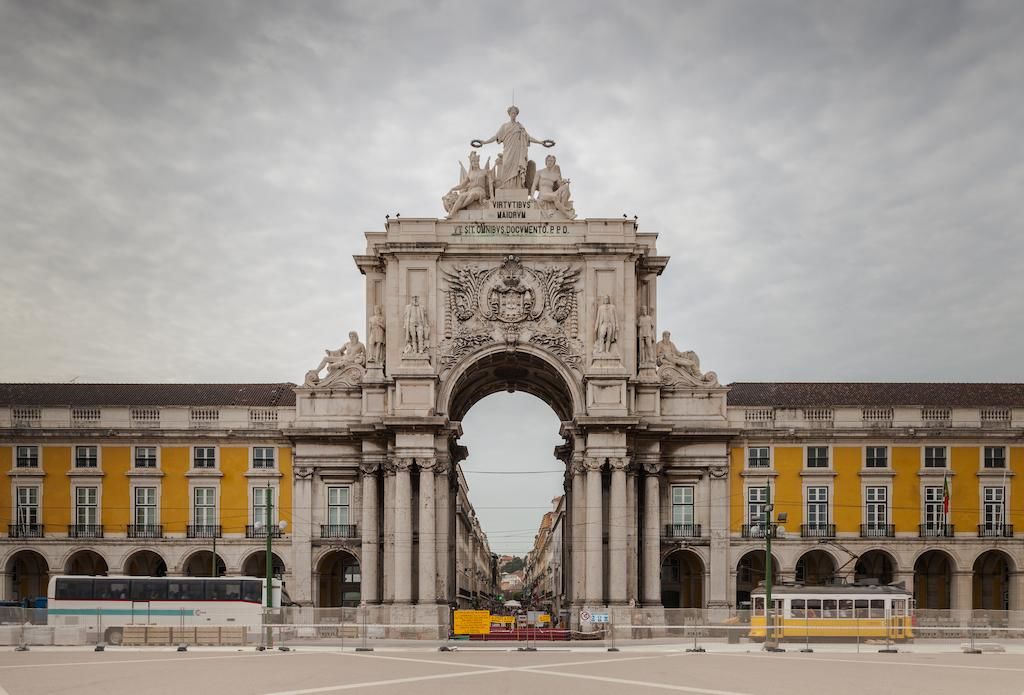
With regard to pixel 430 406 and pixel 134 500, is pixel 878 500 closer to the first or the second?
pixel 430 406

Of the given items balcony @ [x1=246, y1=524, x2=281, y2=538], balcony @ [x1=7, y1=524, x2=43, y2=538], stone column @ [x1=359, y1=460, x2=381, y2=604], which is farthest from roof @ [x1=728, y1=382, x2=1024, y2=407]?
balcony @ [x1=7, y1=524, x2=43, y2=538]

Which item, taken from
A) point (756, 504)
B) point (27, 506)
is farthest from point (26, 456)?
point (756, 504)

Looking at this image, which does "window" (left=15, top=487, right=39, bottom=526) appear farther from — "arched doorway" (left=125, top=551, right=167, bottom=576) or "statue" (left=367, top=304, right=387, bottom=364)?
"statue" (left=367, top=304, right=387, bottom=364)

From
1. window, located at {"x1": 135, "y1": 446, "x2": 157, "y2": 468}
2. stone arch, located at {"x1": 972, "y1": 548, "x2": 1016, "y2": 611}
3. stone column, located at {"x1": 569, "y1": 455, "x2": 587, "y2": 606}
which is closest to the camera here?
stone column, located at {"x1": 569, "y1": 455, "x2": 587, "y2": 606}

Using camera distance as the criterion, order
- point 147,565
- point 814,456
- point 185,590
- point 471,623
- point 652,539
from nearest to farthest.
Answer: point 471,623 < point 185,590 < point 652,539 < point 814,456 < point 147,565

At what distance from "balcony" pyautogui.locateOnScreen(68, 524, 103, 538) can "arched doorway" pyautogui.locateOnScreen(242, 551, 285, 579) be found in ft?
27.4

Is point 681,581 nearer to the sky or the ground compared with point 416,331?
nearer to the ground

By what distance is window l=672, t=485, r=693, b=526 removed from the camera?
2862 inches

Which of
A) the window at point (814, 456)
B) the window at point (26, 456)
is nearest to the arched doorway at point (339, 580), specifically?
the window at point (26, 456)

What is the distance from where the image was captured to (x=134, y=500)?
73.2m

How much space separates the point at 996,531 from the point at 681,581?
1795cm

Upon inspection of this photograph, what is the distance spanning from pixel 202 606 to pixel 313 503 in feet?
35.5

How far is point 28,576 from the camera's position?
74750 mm

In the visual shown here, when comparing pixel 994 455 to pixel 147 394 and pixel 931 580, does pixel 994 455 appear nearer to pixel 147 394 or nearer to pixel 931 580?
pixel 931 580
